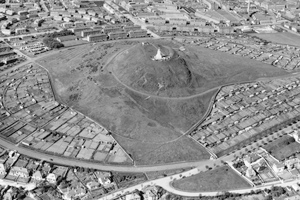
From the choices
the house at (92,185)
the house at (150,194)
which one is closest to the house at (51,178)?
the house at (92,185)

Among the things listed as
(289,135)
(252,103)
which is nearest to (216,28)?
(252,103)

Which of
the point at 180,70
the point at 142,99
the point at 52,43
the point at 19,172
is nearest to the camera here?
the point at 19,172

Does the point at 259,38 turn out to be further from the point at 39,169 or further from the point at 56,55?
the point at 39,169

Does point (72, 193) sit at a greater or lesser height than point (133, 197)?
lesser

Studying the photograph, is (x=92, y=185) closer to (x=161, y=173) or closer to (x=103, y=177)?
(x=103, y=177)

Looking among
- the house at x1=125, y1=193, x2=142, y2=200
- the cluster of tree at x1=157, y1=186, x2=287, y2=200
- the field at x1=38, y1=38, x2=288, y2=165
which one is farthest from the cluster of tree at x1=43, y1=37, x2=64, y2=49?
the house at x1=125, y1=193, x2=142, y2=200

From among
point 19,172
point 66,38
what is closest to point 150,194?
point 19,172

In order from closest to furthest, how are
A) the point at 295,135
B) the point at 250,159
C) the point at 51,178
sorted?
the point at 51,178
the point at 250,159
the point at 295,135
